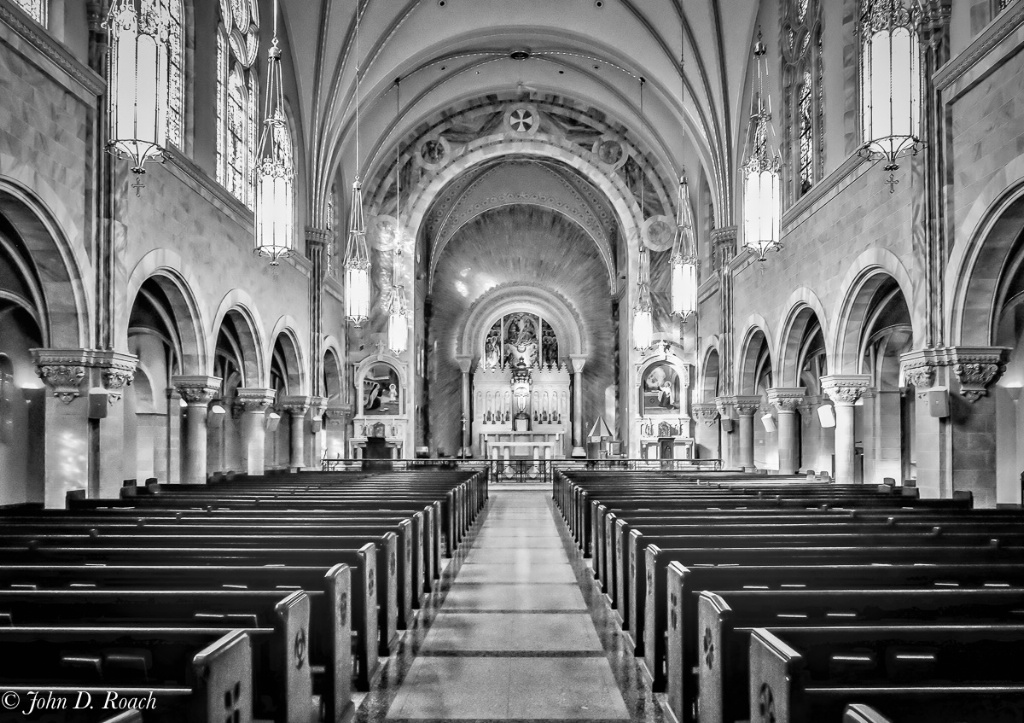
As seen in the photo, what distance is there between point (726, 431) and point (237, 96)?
14.5 meters

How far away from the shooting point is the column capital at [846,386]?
1525 centimetres

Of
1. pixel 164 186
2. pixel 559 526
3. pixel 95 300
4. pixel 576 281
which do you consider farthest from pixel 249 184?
pixel 576 281

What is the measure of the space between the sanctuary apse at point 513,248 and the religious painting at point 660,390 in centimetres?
9

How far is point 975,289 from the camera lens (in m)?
10.8

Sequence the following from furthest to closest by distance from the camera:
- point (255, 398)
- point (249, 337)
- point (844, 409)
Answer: point (255, 398) → point (249, 337) → point (844, 409)

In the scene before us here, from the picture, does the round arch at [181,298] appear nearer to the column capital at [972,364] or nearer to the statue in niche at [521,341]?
Answer: the column capital at [972,364]

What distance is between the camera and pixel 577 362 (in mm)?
33406

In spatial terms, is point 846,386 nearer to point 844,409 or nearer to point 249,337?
point 844,409

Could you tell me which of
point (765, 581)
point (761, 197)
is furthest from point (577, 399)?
point (765, 581)

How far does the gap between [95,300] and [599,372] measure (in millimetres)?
24135

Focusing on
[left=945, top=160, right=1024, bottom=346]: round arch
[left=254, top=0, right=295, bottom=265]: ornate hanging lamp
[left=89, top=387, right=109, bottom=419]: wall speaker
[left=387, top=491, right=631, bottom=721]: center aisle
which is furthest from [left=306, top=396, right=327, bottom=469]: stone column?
[left=945, top=160, right=1024, bottom=346]: round arch

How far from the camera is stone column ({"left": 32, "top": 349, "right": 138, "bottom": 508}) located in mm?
11086

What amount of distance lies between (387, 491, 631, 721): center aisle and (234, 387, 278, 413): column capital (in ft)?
32.0

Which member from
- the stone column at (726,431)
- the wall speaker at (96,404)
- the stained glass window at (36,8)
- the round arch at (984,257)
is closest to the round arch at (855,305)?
the round arch at (984,257)
